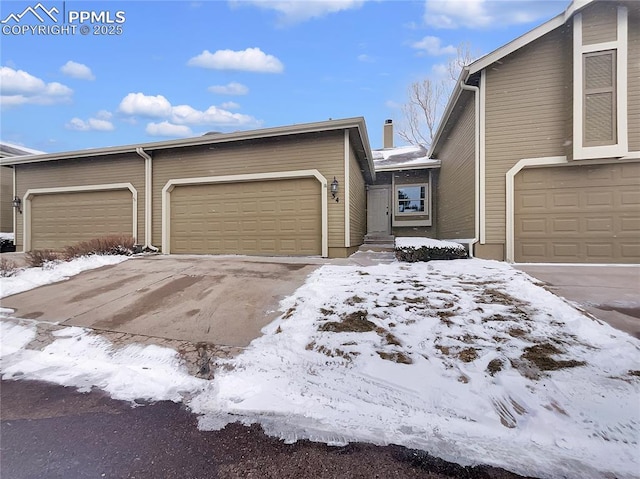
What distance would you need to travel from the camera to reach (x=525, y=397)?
2176 millimetres

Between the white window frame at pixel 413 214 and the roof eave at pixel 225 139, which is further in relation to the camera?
the white window frame at pixel 413 214

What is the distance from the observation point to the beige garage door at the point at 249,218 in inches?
321

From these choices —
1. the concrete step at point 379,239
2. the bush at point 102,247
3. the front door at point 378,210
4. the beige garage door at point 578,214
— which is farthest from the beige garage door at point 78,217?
the beige garage door at point 578,214

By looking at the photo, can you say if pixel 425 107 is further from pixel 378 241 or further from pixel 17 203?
pixel 17 203

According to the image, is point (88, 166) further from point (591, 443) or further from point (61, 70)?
point (591, 443)

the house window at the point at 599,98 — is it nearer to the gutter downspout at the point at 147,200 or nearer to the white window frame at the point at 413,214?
the white window frame at the point at 413,214

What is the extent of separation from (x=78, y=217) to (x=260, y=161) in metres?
6.95

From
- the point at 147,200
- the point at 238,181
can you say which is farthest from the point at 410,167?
the point at 147,200

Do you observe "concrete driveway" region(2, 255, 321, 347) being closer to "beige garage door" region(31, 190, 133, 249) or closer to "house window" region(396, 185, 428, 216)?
"beige garage door" region(31, 190, 133, 249)

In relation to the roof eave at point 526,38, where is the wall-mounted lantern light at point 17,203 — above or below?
below

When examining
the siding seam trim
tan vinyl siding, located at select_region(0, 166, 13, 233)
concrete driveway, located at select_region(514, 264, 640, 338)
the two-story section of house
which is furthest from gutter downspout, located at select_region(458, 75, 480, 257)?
tan vinyl siding, located at select_region(0, 166, 13, 233)
